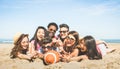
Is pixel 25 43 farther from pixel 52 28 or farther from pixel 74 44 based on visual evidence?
pixel 74 44

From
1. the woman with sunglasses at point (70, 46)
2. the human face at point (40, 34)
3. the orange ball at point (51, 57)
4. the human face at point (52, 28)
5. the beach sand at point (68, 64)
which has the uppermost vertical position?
the human face at point (52, 28)

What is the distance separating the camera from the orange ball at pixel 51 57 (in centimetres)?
945

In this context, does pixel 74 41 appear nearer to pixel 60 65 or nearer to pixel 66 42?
pixel 66 42

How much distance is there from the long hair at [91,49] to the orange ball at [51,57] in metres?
1.34

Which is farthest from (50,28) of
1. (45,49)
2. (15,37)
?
(15,37)

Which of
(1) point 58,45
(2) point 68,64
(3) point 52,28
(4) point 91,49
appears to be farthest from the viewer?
(3) point 52,28

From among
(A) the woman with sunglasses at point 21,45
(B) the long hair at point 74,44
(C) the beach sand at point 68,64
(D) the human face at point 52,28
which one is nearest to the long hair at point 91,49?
(B) the long hair at point 74,44

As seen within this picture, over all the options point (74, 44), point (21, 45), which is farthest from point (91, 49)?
point (21, 45)

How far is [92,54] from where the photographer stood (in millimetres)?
10172

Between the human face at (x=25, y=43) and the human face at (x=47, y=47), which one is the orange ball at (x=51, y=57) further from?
the human face at (x=25, y=43)

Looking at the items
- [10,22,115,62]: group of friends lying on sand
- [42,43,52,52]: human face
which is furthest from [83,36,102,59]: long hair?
[42,43,52,52]: human face

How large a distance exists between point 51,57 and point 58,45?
1.00 metres

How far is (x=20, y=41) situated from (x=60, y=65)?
252 centimetres

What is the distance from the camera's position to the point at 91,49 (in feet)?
33.3
